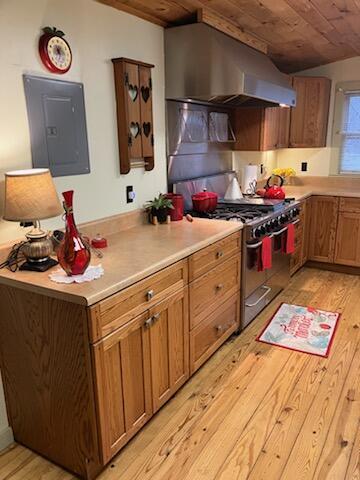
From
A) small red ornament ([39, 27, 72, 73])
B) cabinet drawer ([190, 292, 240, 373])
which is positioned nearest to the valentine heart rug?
cabinet drawer ([190, 292, 240, 373])

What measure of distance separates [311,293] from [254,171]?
4.41ft

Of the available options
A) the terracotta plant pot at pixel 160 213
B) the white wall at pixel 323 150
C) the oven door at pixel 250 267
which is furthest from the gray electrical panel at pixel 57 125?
the white wall at pixel 323 150

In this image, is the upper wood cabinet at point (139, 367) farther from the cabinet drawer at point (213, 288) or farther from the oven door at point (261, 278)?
the oven door at point (261, 278)

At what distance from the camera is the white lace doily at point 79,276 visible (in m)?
1.66

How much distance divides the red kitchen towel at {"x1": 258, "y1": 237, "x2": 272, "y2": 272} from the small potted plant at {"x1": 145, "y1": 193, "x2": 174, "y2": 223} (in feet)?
2.54

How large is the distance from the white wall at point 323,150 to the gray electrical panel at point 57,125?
3.22 m

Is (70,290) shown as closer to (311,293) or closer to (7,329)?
(7,329)

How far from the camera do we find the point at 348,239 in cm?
418

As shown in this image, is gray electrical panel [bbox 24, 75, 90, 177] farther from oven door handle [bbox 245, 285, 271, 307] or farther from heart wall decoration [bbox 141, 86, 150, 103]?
oven door handle [bbox 245, 285, 271, 307]

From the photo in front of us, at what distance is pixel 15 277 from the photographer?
67.4 inches

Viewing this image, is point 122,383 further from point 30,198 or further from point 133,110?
point 133,110

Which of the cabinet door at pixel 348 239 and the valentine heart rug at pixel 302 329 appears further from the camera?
the cabinet door at pixel 348 239

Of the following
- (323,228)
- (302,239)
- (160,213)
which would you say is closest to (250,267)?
(160,213)

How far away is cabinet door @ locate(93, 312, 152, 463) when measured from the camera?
1640 millimetres
